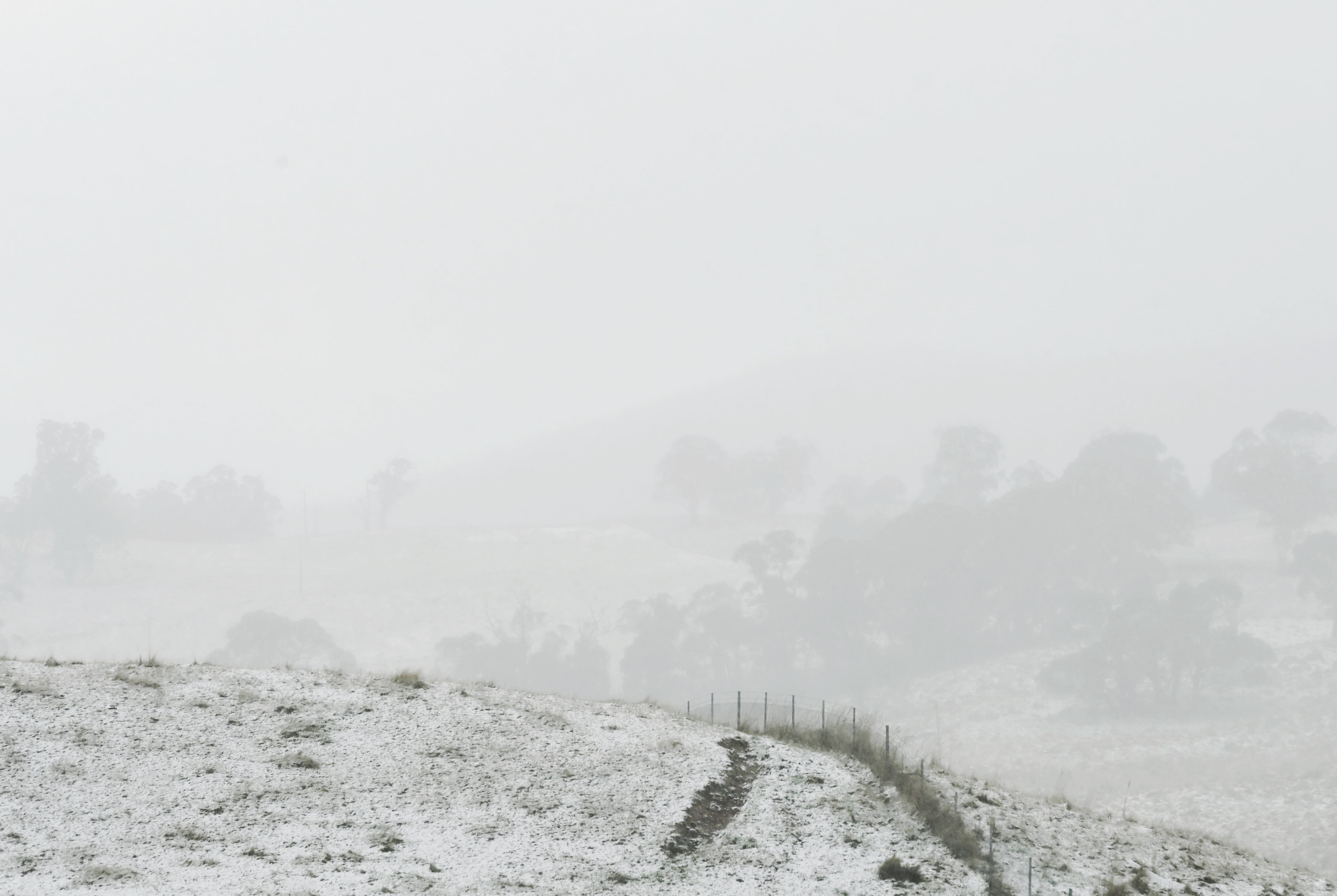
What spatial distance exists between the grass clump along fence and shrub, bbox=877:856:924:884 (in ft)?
0.05

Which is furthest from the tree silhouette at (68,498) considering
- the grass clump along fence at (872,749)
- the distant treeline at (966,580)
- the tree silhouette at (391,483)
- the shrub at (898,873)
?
the shrub at (898,873)

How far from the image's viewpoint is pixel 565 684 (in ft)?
240

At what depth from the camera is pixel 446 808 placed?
9.85 m

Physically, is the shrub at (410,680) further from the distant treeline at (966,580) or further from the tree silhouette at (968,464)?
the tree silhouette at (968,464)

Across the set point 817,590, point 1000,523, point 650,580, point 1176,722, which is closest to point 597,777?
point 1176,722

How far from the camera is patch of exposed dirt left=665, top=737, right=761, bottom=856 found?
962 centimetres

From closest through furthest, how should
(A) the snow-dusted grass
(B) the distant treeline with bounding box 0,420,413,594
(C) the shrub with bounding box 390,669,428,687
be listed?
(A) the snow-dusted grass < (C) the shrub with bounding box 390,669,428,687 < (B) the distant treeline with bounding box 0,420,413,594

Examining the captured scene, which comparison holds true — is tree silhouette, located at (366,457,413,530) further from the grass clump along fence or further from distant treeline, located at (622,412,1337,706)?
the grass clump along fence

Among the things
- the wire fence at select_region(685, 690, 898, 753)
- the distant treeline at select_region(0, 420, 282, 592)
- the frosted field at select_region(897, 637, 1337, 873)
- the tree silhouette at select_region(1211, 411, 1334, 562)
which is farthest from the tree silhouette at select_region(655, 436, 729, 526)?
the wire fence at select_region(685, 690, 898, 753)

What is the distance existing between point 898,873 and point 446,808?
5.46 meters

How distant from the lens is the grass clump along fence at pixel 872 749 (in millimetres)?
9695

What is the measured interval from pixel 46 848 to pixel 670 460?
121982mm

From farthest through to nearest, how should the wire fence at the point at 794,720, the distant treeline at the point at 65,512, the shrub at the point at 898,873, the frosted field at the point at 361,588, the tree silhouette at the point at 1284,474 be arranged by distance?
the distant treeline at the point at 65,512 < the frosted field at the point at 361,588 < the tree silhouette at the point at 1284,474 < the wire fence at the point at 794,720 < the shrub at the point at 898,873

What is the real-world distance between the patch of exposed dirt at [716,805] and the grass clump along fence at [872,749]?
181 centimetres
